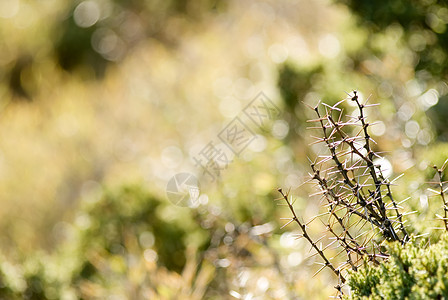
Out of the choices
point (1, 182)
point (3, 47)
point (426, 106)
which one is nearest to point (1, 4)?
point (3, 47)

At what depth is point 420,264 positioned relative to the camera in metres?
1.26

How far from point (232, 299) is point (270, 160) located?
1.02 metres

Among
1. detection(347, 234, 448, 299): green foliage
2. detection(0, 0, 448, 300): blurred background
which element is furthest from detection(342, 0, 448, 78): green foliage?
detection(347, 234, 448, 299): green foliage

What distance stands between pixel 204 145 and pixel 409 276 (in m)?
2.64

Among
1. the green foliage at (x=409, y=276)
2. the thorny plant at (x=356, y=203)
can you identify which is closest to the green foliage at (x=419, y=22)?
the thorny plant at (x=356, y=203)

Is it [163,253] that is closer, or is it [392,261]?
[392,261]

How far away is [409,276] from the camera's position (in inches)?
50.3

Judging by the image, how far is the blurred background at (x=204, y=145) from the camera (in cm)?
259

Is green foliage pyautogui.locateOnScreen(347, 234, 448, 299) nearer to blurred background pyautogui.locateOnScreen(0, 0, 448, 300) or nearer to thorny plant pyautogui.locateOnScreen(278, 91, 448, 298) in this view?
thorny plant pyautogui.locateOnScreen(278, 91, 448, 298)

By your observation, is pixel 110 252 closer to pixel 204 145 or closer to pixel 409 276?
pixel 204 145

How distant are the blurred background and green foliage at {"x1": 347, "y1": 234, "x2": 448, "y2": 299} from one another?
0.54 metres

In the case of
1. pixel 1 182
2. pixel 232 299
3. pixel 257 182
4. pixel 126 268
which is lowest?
pixel 1 182

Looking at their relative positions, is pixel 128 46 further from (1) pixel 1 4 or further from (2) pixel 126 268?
(2) pixel 126 268

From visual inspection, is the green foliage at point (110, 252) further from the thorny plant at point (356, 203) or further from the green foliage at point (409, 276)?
the green foliage at point (409, 276)
